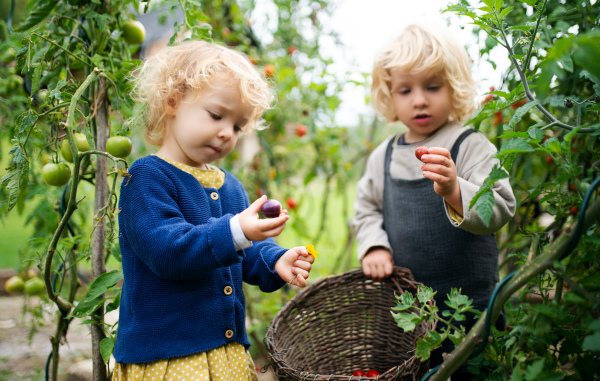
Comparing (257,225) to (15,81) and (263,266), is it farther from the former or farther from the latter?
(15,81)

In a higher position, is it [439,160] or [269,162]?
[439,160]

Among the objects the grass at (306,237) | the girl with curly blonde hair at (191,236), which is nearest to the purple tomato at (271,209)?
the girl with curly blonde hair at (191,236)

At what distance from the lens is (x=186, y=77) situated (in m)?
1.18

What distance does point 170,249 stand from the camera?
38.4 inches

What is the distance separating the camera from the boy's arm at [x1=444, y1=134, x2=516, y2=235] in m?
1.20

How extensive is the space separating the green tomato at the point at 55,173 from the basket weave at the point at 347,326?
0.76 m

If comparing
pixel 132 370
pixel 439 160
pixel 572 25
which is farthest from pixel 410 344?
pixel 572 25

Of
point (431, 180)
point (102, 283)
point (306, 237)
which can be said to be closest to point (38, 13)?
point (102, 283)

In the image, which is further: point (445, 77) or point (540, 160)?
point (540, 160)

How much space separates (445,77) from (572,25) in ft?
1.45

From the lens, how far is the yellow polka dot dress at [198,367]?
1.05 m

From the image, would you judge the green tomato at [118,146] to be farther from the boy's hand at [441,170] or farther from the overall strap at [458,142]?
the overall strap at [458,142]

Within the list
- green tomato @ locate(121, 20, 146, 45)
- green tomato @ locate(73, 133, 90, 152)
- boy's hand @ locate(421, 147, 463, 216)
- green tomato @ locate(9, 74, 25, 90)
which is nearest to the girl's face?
green tomato @ locate(73, 133, 90, 152)

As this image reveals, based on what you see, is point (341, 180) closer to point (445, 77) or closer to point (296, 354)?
point (445, 77)
